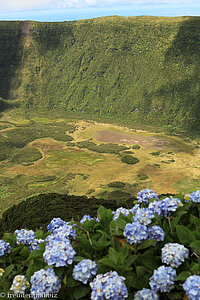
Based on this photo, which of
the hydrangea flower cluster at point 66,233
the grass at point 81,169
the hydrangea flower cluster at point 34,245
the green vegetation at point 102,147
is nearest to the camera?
the hydrangea flower cluster at point 66,233

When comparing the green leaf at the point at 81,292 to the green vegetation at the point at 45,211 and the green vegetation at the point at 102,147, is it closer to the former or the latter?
the green vegetation at the point at 45,211

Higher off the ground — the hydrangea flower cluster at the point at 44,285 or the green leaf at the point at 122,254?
the green leaf at the point at 122,254

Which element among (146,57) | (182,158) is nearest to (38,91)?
(146,57)

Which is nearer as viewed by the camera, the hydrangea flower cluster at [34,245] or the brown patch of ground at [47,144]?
the hydrangea flower cluster at [34,245]

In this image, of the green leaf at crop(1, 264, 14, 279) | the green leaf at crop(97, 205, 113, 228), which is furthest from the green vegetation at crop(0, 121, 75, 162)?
the green leaf at crop(1, 264, 14, 279)

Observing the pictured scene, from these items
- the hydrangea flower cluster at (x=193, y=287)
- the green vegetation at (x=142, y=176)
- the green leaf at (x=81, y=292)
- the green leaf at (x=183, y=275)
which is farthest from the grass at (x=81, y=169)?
the hydrangea flower cluster at (x=193, y=287)

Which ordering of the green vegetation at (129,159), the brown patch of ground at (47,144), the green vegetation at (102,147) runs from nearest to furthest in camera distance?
the green vegetation at (129,159) < the green vegetation at (102,147) < the brown patch of ground at (47,144)

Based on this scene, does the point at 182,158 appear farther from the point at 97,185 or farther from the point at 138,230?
the point at 138,230

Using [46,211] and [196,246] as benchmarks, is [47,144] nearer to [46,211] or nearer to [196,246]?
[46,211]
